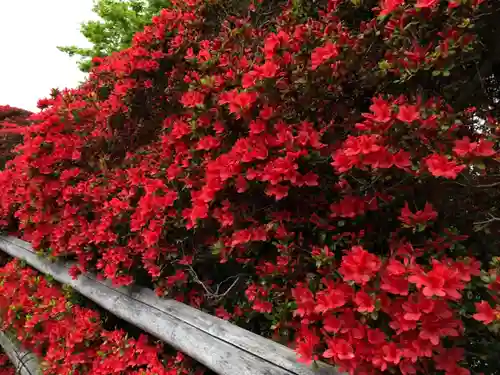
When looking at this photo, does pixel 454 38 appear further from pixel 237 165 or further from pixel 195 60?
pixel 195 60

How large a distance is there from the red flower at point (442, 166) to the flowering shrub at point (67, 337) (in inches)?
68.1

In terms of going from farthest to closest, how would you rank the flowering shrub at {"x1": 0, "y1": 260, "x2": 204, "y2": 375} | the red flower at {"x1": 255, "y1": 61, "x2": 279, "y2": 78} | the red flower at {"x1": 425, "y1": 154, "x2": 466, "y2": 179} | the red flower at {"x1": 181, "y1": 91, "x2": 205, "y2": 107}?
1. the flowering shrub at {"x1": 0, "y1": 260, "x2": 204, "y2": 375}
2. the red flower at {"x1": 181, "y1": 91, "x2": 205, "y2": 107}
3. the red flower at {"x1": 255, "y1": 61, "x2": 279, "y2": 78}
4. the red flower at {"x1": 425, "y1": 154, "x2": 466, "y2": 179}

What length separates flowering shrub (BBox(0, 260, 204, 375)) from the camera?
2.46 metres

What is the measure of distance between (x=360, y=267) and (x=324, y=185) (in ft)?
1.82

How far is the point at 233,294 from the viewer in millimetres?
2312

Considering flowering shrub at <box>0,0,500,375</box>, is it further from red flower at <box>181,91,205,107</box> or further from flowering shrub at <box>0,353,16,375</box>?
flowering shrub at <box>0,353,16,375</box>

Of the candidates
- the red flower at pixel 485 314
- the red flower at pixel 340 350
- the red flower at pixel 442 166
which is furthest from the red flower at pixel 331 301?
the red flower at pixel 442 166

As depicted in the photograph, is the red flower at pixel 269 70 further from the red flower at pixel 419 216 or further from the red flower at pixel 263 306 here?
the red flower at pixel 263 306

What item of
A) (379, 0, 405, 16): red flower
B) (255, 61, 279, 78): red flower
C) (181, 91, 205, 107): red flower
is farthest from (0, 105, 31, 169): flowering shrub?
(379, 0, 405, 16): red flower

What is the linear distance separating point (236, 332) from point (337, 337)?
0.63 metres

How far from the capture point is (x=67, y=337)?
115 inches

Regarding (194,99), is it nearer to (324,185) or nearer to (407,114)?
(324,185)

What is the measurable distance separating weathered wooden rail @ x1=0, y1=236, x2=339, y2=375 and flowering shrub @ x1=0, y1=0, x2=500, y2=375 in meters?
0.11

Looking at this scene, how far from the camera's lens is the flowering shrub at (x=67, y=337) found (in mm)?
2457
